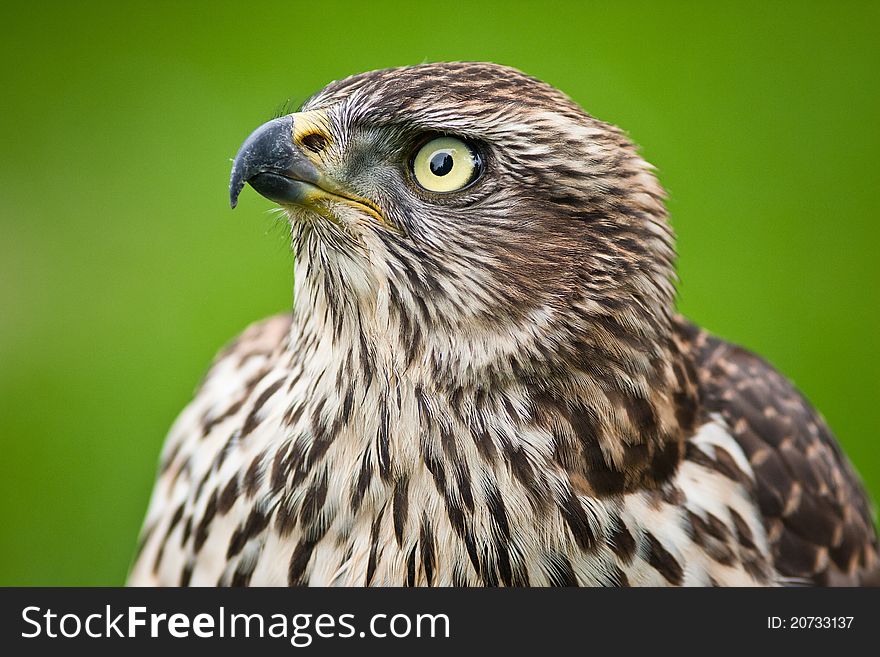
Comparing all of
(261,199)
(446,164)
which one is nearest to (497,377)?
(446,164)

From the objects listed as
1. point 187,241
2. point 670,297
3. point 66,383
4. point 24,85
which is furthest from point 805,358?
point 24,85

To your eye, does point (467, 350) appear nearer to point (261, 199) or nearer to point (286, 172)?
point (286, 172)

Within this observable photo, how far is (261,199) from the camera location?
4473 millimetres

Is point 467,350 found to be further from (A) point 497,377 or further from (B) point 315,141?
(B) point 315,141

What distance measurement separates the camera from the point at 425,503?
2213 millimetres

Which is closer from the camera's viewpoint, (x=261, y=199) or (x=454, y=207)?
(x=454, y=207)

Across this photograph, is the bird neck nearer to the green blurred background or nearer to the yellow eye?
the yellow eye

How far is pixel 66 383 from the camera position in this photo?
15.2 ft

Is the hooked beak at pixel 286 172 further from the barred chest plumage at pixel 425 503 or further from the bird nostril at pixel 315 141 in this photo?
the barred chest plumage at pixel 425 503

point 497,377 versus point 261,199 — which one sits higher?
point 261,199

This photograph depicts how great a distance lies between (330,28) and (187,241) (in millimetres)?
1129

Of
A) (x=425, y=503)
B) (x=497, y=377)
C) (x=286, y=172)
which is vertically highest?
(x=286, y=172)

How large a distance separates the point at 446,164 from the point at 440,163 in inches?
0.5

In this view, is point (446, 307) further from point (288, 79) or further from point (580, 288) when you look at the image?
point (288, 79)
